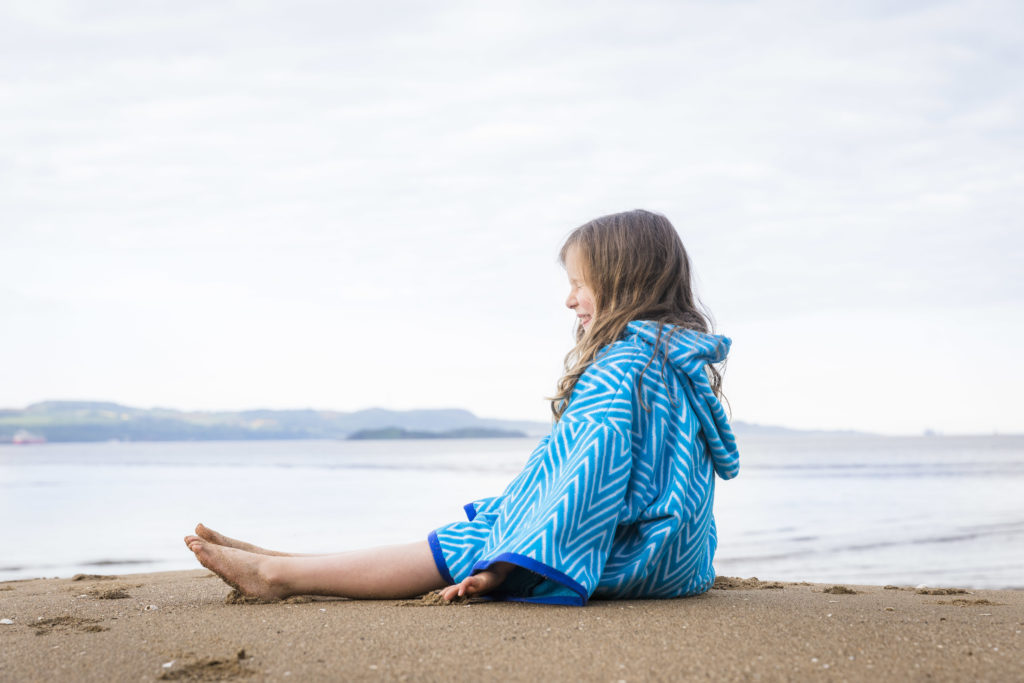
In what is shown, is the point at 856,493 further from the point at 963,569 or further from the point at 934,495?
the point at 963,569

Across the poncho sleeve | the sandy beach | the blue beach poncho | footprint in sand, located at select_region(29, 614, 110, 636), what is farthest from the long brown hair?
footprint in sand, located at select_region(29, 614, 110, 636)

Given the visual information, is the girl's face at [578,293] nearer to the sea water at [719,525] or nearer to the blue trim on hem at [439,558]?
the blue trim on hem at [439,558]

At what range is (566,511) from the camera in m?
2.64

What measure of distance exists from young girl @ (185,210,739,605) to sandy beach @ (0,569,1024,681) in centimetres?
10

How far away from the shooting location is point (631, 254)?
318cm

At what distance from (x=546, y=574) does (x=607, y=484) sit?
0.34 meters

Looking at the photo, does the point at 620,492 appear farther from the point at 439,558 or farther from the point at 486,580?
the point at 439,558

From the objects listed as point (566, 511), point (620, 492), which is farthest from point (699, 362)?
point (566, 511)

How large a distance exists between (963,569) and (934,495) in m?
11.5

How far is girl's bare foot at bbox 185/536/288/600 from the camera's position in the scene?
3.04 m

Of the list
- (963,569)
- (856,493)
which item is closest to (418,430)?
(856,493)

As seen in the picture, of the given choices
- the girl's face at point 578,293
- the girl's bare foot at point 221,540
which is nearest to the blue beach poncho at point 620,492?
the girl's face at point 578,293

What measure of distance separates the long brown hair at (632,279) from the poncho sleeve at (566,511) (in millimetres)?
228

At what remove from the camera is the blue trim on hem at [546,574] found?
2621 mm
